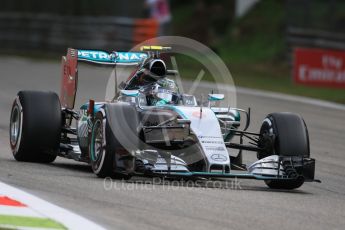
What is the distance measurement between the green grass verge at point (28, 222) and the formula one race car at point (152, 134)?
7.20 ft

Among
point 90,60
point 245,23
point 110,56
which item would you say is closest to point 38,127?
point 90,60

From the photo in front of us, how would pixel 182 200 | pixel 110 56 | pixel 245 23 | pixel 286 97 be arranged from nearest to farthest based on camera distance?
pixel 182 200, pixel 110 56, pixel 286 97, pixel 245 23

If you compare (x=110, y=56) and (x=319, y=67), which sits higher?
(x=319, y=67)

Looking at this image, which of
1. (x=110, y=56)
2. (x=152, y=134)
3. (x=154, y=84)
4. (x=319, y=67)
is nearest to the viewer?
(x=152, y=134)

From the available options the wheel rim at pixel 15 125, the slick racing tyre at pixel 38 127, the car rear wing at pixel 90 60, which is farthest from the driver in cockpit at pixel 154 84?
the wheel rim at pixel 15 125

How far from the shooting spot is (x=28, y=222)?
7.54 m

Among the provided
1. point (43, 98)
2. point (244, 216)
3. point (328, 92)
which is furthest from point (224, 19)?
point (244, 216)

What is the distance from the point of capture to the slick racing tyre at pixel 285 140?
1032cm

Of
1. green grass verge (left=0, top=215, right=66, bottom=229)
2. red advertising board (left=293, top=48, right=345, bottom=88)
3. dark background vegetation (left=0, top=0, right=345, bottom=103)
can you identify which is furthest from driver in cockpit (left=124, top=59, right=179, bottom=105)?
dark background vegetation (left=0, top=0, right=345, bottom=103)

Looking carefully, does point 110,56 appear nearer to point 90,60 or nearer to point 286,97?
point 90,60

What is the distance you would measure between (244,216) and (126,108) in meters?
2.11

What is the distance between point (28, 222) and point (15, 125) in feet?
14.0

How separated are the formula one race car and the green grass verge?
220 cm

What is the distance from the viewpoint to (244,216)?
837 centimetres
